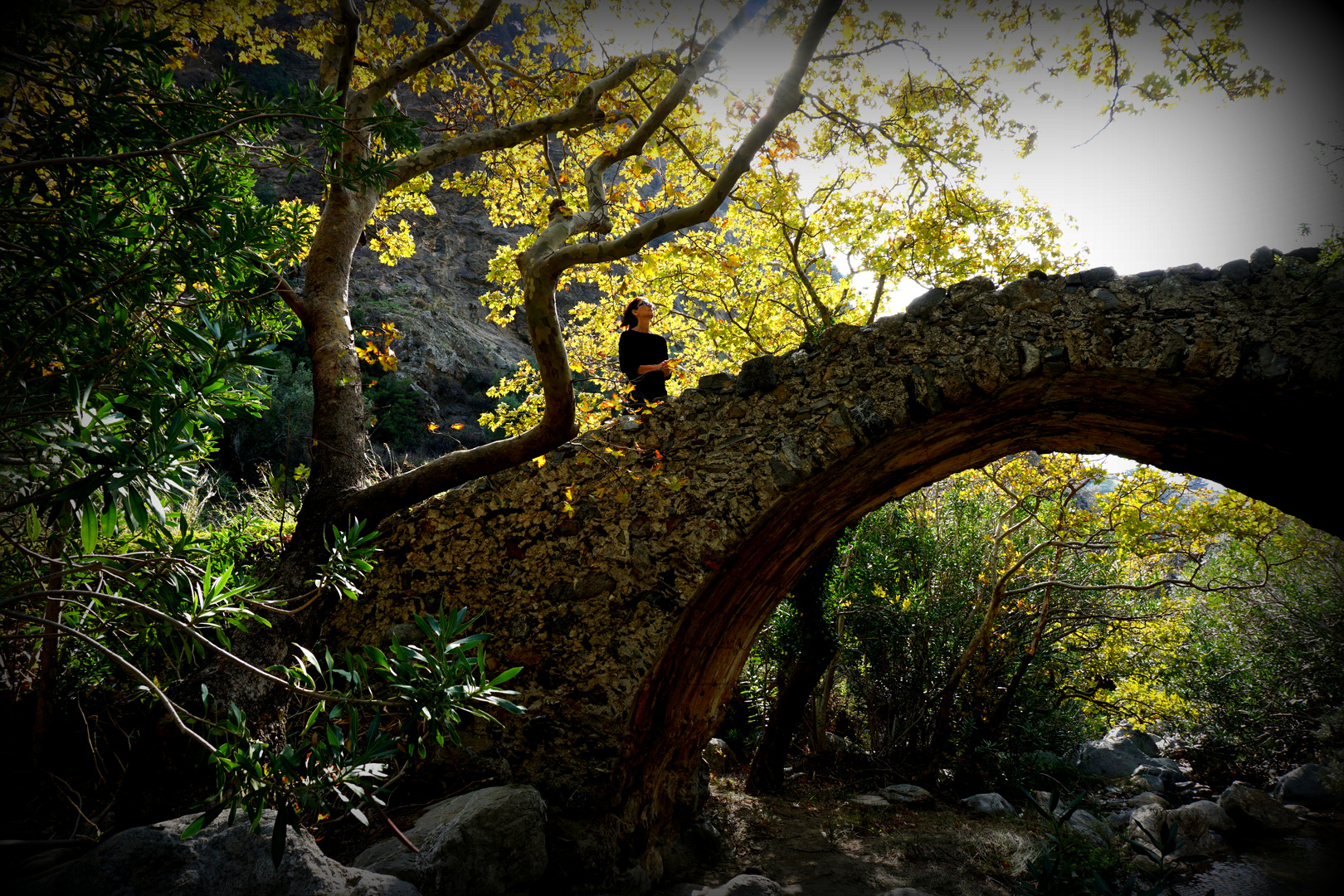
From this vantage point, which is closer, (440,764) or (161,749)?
(161,749)

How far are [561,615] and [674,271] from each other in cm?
503

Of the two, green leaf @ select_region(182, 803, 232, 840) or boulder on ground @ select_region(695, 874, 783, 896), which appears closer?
green leaf @ select_region(182, 803, 232, 840)

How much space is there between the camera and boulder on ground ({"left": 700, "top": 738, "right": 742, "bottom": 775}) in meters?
6.36

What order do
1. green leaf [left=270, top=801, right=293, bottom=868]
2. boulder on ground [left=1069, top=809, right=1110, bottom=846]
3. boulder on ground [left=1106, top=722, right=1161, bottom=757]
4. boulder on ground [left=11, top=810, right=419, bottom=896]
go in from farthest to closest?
boulder on ground [left=1106, top=722, right=1161, bottom=757] → boulder on ground [left=1069, top=809, right=1110, bottom=846] → boulder on ground [left=11, top=810, right=419, bottom=896] → green leaf [left=270, top=801, right=293, bottom=868]

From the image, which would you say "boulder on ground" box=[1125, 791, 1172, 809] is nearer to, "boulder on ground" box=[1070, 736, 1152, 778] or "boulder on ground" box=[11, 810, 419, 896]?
"boulder on ground" box=[1070, 736, 1152, 778]

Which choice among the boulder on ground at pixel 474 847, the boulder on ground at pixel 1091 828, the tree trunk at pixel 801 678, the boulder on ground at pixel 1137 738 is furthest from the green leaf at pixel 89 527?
the boulder on ground at pixel 1137 738

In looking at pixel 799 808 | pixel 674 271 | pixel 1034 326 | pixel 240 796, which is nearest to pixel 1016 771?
pixel 799 808

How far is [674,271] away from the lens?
281 inches

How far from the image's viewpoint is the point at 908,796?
5836mm

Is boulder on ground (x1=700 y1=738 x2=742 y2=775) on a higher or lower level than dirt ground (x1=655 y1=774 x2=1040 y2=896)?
higher

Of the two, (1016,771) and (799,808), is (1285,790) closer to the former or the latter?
(1016,771)

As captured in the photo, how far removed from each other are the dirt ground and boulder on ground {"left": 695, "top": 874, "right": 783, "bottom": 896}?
612 mm

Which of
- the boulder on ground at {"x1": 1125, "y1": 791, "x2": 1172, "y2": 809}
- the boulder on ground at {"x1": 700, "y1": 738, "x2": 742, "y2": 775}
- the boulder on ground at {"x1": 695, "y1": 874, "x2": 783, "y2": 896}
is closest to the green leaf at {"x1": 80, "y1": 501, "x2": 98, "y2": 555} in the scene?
A: the boulder on ground at {"x1": 695, "y1": 874, "x2": 783, "y2": 896}

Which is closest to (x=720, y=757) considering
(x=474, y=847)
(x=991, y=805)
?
(x=991, y=805)
